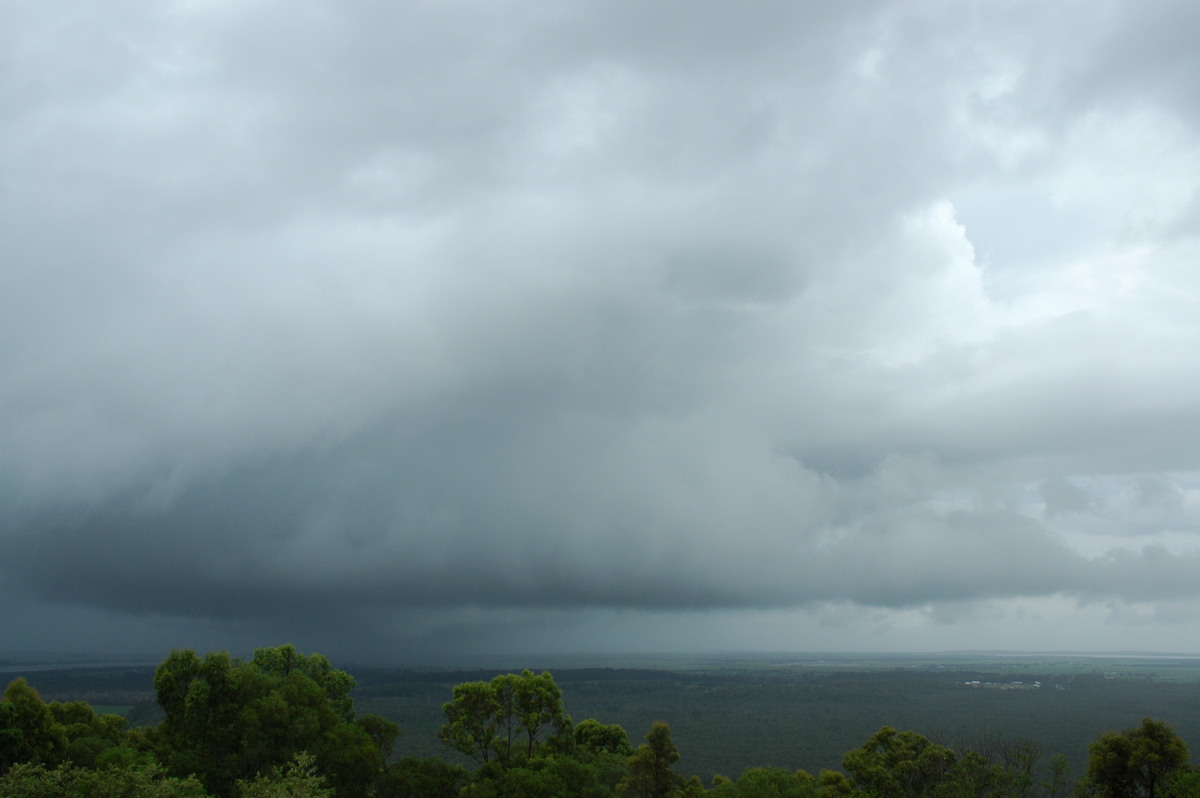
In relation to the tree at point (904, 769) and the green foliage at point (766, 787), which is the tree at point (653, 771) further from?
the tree at point (904, 769)

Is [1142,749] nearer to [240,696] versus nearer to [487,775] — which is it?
[487,775]

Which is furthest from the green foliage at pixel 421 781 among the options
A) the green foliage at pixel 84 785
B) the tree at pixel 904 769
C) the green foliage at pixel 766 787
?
the tree at pixel 904 769

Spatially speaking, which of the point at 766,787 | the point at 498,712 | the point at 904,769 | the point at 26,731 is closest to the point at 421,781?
the point at 498,712

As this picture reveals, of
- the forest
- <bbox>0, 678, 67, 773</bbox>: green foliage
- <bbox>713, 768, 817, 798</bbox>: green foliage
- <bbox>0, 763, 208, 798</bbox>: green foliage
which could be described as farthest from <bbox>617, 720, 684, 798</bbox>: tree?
<bbox>0, 678, 67, 773</bbox>: green foliage

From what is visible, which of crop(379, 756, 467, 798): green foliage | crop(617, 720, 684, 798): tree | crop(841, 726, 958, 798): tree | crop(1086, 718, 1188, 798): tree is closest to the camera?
crop(1086, 718, 1188, 798): tree

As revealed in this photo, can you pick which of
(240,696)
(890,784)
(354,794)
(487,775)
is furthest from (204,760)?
(890,784)

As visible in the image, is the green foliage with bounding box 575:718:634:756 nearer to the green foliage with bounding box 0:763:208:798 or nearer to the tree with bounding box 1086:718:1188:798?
the tree with bounding box 1086:718:1188:798

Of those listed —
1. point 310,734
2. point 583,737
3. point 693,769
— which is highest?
point 310,734
